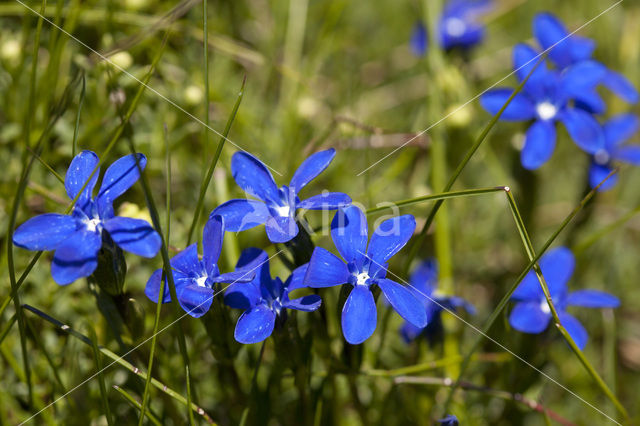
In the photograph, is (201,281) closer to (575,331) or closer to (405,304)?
(405,304)

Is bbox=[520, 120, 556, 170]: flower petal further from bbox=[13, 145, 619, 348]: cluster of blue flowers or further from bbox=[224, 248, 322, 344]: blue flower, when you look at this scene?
Result: bbox=[224, 248, 322, 344]: blue flower

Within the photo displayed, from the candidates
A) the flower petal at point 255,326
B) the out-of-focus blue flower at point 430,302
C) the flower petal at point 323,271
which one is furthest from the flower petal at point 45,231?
the out-of-focus blue flower at point 430,302

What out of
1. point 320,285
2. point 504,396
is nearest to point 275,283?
point 320,285

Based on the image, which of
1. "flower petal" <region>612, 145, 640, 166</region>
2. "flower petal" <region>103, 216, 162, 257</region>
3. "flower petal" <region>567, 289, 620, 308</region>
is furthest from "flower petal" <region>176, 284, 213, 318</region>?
"flower petal" <region>612, 145, 640, 166</region>

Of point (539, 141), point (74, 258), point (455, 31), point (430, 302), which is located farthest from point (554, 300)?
point (455, 31)

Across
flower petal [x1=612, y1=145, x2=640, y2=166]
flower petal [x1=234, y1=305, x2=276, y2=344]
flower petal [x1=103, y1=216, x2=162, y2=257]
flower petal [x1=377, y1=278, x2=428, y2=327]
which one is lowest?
flower petal [x1=612, y1=145, x2=640, y2=166]
